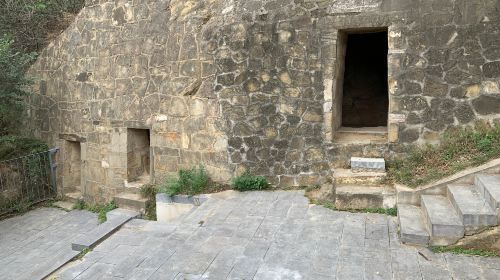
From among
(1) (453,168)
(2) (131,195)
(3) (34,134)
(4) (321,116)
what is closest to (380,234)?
(1) (453,168)

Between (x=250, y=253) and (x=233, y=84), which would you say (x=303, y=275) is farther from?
(x=233, y=84)

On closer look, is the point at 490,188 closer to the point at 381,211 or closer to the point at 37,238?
the point at 381,211

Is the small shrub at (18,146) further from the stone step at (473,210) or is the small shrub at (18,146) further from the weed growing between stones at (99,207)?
the stone step at (473,210)

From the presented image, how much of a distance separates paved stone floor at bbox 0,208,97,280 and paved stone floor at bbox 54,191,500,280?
2.20 m

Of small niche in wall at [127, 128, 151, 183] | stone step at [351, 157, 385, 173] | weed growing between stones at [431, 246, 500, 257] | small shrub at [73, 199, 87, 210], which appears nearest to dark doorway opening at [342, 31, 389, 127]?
stone step at [351, 157, 385, 173]

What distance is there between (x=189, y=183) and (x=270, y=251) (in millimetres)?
2786

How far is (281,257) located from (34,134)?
8.19 metres

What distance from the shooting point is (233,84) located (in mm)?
6758

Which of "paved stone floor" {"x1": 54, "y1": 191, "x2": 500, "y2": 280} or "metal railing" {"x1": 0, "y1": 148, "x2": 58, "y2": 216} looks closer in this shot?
"paved stone floor" {"x1": 54, "y1": 191, "x2": 500, "y2": 280}

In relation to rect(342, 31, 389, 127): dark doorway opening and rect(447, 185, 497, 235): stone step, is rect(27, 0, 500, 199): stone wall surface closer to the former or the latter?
rect(447, 185, 497, 235): stone step

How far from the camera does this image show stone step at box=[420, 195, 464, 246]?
434cm

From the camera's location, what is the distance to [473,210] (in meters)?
4.38

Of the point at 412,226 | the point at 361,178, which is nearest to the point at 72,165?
the point at 361,178

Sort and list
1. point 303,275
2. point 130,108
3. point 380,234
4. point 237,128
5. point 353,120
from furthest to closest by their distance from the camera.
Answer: point 353,120 < point 130,108 < point 237,128 < point 380,234 < point 303,275
